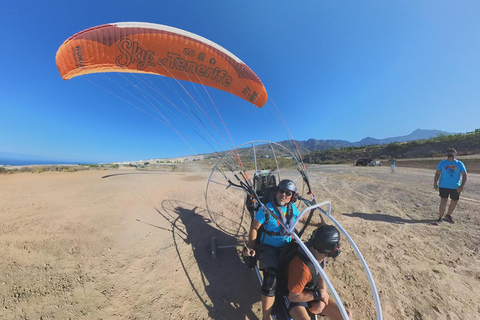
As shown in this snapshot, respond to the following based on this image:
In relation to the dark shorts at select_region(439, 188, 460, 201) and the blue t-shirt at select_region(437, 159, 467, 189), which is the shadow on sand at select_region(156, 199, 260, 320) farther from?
the blue t-shirt at select_region(437, 159, 467, 189)

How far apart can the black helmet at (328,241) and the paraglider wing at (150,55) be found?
7.18 meters

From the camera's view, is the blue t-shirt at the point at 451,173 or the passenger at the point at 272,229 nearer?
the passenger at the point at 272,229

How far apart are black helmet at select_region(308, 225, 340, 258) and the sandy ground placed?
1.78 m

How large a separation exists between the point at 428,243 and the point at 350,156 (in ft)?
134

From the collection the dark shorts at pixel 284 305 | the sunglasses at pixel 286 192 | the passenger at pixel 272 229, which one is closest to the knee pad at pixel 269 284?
the passenger at pixel 272 229

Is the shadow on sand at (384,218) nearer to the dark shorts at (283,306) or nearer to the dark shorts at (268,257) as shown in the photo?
the dark shorts at (268,257)

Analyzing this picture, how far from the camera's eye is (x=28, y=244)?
3799mm

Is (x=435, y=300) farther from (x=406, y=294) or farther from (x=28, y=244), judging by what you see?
(x=28, y=244)

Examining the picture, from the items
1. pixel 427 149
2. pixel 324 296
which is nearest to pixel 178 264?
pixel 324 296

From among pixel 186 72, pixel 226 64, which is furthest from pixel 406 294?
pixel 186 72

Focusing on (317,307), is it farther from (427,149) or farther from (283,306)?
(427,149)

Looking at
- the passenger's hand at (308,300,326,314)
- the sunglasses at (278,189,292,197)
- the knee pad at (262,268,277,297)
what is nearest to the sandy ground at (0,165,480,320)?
the knee pad at (262,268,277,297)

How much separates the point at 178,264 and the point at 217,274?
96cm

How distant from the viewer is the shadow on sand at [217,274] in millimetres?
2908
